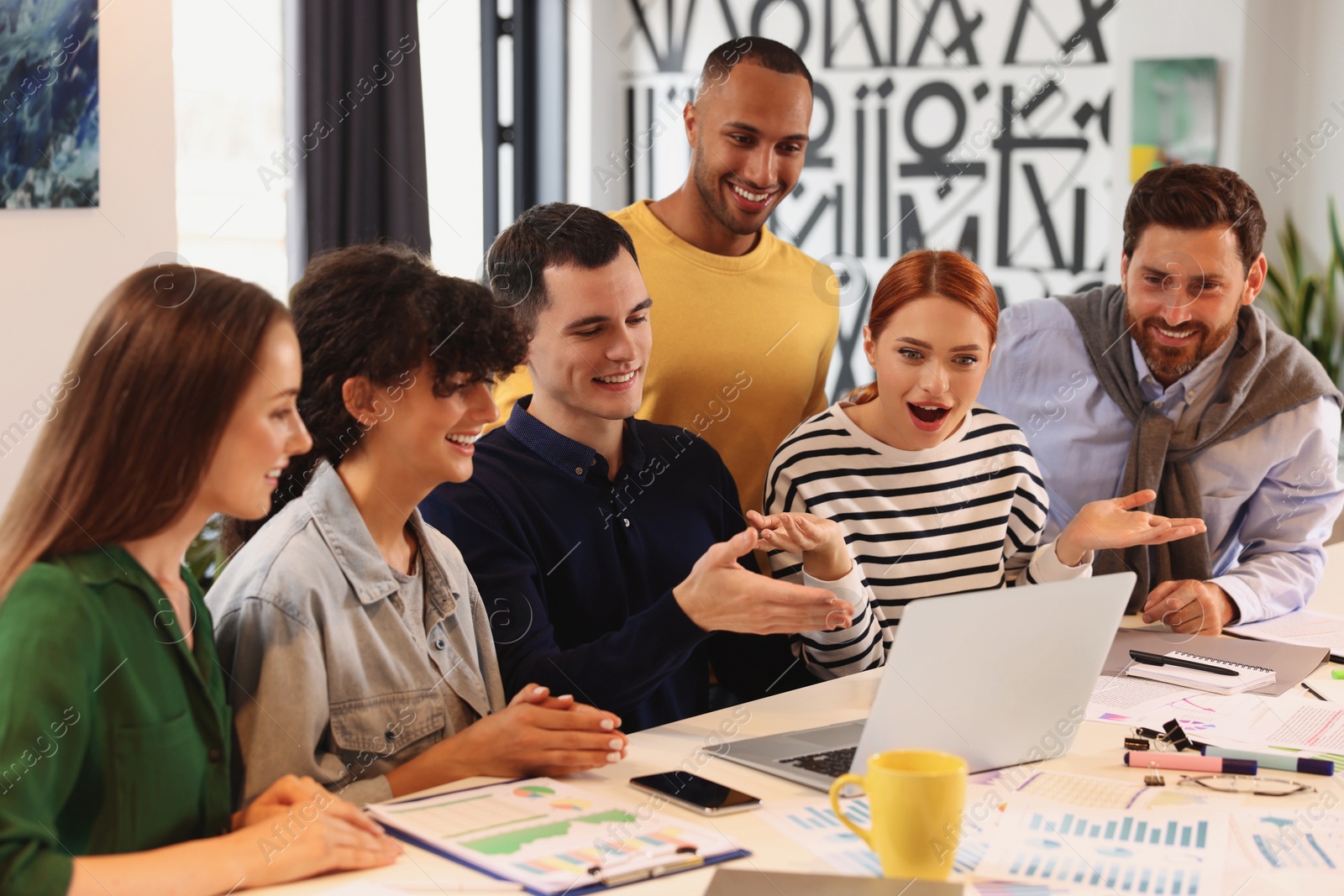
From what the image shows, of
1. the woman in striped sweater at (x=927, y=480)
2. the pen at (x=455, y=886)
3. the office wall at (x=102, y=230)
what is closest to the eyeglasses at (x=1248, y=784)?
the woman in striped sweater at (x=927, y=480)

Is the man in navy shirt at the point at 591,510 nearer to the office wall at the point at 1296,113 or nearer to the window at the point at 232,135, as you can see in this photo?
the window at the point at 232,135

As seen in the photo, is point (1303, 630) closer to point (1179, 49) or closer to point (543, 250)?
point (543, 250)

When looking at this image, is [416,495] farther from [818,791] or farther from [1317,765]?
[1317,765]

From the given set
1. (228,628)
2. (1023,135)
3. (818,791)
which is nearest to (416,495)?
(228,628)

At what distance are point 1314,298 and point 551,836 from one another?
4.04 metres

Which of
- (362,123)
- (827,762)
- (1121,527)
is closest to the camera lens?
(827,762)

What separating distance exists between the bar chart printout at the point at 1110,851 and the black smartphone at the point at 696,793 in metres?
0.27

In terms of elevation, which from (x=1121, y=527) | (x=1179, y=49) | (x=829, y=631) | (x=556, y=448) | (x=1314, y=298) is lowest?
(x=829, y=631)

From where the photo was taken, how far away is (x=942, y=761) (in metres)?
1.18

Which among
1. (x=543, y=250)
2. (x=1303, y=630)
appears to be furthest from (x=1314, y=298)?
(x=543, y=250)

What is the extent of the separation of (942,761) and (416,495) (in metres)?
0.71

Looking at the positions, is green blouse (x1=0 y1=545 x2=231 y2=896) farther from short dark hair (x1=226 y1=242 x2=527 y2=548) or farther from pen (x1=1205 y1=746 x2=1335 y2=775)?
pen (x1=1205 y1=746 x2=1335 y2=775)

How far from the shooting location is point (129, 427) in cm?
119

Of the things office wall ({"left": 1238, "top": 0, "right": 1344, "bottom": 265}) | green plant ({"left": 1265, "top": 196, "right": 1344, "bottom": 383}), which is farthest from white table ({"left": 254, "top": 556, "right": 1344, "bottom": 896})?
office wall ({"left": 1238, "top": 0, "right": 1344, "bottom": 265})
